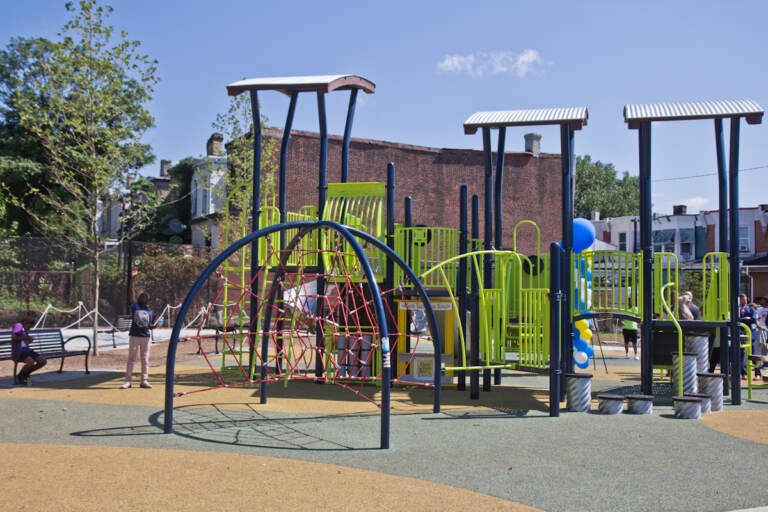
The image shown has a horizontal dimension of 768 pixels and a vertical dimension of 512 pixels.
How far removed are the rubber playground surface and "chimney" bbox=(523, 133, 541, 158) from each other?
31.3 meters

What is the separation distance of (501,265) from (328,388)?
375 cm

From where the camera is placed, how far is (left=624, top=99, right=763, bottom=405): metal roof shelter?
1160cm

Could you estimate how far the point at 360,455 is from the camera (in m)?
7.56

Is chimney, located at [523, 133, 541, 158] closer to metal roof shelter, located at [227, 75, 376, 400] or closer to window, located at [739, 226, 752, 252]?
window, located at [739, 226, 752, 252]

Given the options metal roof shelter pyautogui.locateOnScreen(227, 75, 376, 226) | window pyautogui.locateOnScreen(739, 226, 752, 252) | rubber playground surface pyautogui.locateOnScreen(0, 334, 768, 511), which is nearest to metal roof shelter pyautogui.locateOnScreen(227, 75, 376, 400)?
metal roof shelter pyautogui.locateOnScreen(227, 75, 376, 226)

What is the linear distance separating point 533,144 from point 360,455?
36467 millimetres

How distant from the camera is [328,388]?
13.1 meters

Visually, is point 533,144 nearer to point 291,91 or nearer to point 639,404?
point 291,91

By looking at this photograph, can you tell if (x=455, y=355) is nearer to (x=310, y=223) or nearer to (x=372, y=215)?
(x=372, y=215)

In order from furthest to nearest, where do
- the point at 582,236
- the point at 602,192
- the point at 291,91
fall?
1. the point at 602,192
2. the point at 582,236
3. the point at 291,91

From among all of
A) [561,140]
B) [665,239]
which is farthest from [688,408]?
[665,239]

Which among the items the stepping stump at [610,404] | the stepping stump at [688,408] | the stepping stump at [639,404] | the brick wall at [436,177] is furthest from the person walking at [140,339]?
the brick wall at [436,177]

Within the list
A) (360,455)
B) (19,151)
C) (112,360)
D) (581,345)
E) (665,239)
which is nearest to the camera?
(360,455)

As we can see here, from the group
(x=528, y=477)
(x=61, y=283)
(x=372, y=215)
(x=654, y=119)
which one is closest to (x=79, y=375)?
(x=372, y=215)
